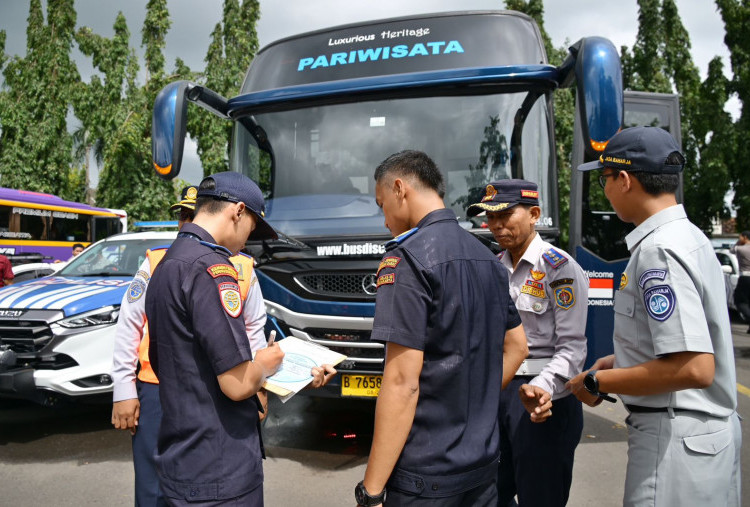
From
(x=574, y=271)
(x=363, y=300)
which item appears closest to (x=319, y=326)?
(x=363, y=300)

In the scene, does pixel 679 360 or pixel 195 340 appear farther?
pixel 195 340

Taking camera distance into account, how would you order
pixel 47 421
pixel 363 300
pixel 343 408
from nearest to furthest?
1. pixel 363 300
2. pixel 47 421
3. pixel 343 408

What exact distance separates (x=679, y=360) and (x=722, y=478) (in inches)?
15.4

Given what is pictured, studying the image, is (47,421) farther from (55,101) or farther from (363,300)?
(55,101)

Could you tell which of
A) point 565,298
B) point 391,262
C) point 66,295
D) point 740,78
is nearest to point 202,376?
point 391,262

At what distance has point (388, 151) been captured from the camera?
179 inches

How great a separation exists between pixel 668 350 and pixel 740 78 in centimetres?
2300

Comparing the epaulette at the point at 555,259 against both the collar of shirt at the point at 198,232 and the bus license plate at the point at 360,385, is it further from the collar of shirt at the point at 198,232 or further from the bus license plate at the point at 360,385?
the bus license plate at the point at 360,385

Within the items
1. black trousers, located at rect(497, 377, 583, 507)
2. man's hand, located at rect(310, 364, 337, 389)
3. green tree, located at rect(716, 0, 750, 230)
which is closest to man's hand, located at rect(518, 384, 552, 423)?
black trousers, located at rect(497, 377, 583, 507)

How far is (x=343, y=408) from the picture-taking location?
614 cm

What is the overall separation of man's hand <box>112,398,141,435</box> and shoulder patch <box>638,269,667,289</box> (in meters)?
2.21

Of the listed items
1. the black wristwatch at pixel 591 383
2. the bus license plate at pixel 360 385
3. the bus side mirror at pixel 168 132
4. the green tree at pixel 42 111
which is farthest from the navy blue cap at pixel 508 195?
the green tree at pixel 42 111

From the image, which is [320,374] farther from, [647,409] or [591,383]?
[647,409]

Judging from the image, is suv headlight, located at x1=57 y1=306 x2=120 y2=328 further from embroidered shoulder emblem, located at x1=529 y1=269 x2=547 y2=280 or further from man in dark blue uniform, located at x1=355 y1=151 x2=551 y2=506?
man in dark blue uniform, located at x1=355 y1=151 x2=551 y2=506
